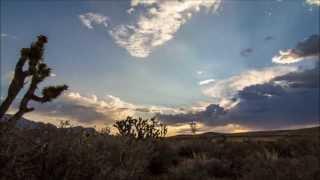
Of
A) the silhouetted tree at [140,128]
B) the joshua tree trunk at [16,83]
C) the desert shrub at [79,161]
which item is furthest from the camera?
the silhouetted tree at [140,128]

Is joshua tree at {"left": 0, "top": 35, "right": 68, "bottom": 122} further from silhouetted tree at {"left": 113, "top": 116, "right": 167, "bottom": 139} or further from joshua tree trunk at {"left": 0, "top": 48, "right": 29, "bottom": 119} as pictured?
silhouetted tree at {"left": 113, "top": 116, "right": 167, "bottom": 139}

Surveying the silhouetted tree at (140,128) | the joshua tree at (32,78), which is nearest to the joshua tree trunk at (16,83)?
the joshua tree at (32,78)

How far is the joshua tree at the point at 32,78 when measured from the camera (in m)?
10.9

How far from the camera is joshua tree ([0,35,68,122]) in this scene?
10920mm

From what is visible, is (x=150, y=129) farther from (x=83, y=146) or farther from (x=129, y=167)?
(x=83, y=146)

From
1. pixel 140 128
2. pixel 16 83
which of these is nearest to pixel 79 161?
pixel 16 83

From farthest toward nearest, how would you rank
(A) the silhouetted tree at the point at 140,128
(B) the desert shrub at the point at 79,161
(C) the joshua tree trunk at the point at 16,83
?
(A) the silhouetted tree at the point at 140,128, (C) the joshua tree trunk at the point at 16,83, (B) the desert shrub at the point at 79,161

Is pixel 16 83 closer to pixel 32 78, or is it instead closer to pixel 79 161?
pixel 32 78

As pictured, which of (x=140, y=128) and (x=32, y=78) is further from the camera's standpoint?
(x=140, y=128)

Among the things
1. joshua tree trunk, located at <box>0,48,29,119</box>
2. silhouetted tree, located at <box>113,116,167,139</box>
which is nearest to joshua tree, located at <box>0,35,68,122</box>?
joshua tree trunk, located at <box>0,48,29,119</box>

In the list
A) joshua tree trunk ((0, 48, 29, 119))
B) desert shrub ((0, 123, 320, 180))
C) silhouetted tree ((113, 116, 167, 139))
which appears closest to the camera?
desert shrub ((0, 123, 320, 180))

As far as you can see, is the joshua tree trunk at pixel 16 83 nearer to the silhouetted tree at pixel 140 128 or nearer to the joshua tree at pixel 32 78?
the joshua tree at pixel 32 78

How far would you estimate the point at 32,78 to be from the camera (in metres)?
11.4

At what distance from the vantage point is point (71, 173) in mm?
9820
